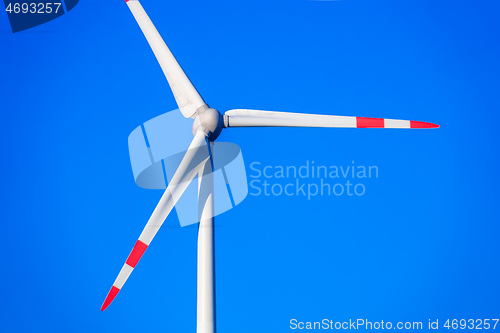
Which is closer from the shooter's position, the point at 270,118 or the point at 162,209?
the point at 162,209

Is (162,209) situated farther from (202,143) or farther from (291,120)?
(291,120)

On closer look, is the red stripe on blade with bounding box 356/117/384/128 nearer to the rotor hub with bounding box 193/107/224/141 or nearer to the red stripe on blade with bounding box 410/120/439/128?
the red stripe on blade with bounding box 410/120/439/128

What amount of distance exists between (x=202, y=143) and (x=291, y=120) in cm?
337

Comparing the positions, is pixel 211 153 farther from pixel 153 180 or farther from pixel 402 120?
pixel 402 120

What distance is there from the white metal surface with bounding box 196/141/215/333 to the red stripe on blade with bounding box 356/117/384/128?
5536 mm

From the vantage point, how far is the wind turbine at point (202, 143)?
17.9 metres

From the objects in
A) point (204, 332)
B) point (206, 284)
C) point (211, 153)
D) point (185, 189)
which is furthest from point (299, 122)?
point (204, 332)

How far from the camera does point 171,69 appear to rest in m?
21.6

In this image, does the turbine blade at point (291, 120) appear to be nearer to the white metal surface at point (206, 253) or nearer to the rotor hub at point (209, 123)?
the rotor hub at point (209, 123)

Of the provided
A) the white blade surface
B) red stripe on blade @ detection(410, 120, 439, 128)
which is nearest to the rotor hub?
the white blade surface

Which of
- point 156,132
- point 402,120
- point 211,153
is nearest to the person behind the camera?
point 156,132

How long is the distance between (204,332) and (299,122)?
761 cm

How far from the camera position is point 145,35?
22469mm

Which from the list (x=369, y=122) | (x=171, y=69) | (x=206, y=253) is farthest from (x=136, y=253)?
(x=369, y=122)
